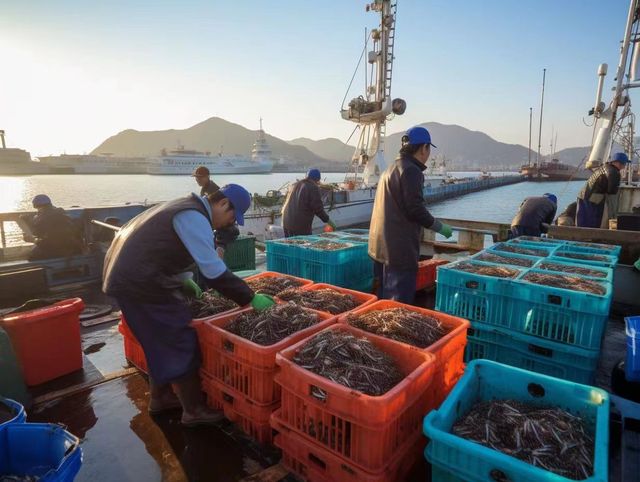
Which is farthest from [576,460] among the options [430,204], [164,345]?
[430,204]

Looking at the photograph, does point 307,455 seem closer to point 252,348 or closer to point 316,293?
point 252,348

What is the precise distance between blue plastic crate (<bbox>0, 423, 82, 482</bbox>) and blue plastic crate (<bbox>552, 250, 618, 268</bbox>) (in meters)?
5.17

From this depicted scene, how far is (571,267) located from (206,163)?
350ft

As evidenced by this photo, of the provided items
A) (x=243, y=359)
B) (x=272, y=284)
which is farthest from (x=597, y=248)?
(x=243, y=359)

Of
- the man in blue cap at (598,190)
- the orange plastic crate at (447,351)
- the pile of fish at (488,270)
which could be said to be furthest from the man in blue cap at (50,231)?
the man in blue cap at (598,190)

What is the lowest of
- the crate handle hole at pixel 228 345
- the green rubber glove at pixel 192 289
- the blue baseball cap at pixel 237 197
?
the crate handle hole at pixel 228 345

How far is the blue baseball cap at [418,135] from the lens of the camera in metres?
4.14

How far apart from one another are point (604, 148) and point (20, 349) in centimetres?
1652

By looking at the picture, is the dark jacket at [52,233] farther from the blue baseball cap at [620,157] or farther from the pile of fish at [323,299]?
the blue baseball cap at [620,157]

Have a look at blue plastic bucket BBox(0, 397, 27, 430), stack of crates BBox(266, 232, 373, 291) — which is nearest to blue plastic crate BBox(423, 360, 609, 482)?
blue plastic bucket BBox(0, 397, 27, 430)

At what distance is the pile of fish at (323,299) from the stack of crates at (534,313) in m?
1.08

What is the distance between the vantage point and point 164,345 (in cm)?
293

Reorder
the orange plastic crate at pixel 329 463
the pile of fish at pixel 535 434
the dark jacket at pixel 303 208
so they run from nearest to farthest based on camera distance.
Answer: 1. the pile of fish at pixel 535 434
2. the orange plastic crate at pixel 329 463
3. the dark jacket at pixel 303 208

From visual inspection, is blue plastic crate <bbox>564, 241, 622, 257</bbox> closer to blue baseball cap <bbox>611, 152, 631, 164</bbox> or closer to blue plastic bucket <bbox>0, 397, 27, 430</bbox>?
blue baseball cap <bbox>611, 152, 631, 164</bbox>
